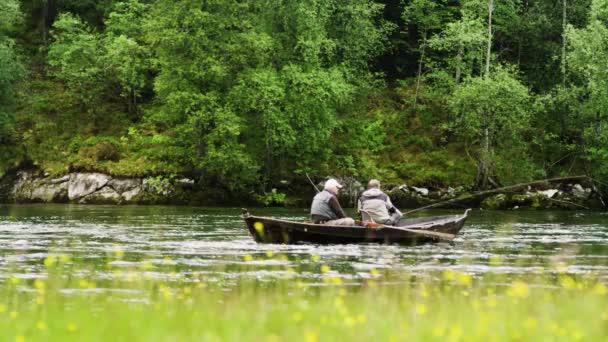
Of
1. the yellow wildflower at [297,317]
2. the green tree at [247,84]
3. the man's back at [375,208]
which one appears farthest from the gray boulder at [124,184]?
the yellow wildflower at [297,317]

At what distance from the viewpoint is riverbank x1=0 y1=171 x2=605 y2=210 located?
138 ft

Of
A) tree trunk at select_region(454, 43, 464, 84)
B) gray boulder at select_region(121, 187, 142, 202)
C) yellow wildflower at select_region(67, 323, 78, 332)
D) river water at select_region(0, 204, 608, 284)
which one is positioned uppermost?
tree trunk at select_region(454, 43, 464, 84)

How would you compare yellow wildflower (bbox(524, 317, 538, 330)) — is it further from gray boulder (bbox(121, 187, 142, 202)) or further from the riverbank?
gray boulder (bbox(121, 187, 142, 202))

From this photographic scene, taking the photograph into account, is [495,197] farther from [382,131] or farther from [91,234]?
[91,234]

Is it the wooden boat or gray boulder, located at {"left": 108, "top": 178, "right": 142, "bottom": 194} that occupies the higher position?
gray boulder, located at {"left": 108, "top": 178, "right": 142, "bottom": 194}

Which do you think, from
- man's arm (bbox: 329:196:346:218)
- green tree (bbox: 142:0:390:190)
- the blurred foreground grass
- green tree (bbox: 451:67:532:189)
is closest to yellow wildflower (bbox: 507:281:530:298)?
the blurred foreground grass

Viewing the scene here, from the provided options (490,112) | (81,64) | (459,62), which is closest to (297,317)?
(490,112)

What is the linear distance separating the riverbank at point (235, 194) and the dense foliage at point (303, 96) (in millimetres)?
586

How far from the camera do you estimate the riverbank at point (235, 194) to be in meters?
42.2

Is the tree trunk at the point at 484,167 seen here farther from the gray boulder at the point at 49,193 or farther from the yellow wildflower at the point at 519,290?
the yellow wildflower at the point at 519,290

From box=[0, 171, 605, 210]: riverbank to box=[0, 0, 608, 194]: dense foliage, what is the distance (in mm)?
586

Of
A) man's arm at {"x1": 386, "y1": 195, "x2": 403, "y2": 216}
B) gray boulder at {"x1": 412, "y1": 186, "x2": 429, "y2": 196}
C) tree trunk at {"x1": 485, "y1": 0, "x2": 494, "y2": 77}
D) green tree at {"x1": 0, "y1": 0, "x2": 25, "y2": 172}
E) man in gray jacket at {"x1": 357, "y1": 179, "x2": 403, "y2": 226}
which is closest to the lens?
man in gray jacket at {"x1": 357, "y1": 179, "x2": 403, "y2": 226}

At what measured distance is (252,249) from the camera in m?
21.7

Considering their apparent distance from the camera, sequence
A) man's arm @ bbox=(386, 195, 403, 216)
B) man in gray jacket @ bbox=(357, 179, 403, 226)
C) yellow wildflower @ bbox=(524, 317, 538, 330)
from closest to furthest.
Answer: yellow wildflower @ bbox=(524, 317, 538, 330) < man in gray jacket @ bbox=(357, 179, 403, 226) < man's arm @ bbox=(386, 195, 403, 216)
